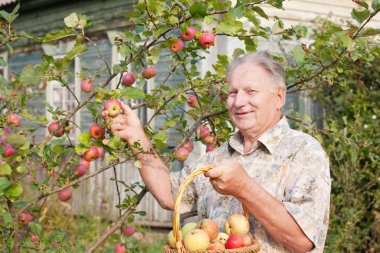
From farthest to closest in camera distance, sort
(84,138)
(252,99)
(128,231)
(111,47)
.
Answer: (111,47)
(128,231)
(84,138)
(252,99)

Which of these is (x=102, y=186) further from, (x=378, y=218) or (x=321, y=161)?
(x=321, y=161)

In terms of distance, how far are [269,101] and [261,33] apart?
0.64 m

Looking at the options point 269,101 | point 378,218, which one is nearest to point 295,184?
point 269,101

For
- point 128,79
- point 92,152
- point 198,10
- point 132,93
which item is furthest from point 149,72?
point 198,10

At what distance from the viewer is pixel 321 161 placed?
8.61 ft

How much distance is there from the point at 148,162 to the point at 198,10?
2.67ft

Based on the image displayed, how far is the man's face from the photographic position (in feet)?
9.00

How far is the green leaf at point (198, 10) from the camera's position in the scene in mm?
2678

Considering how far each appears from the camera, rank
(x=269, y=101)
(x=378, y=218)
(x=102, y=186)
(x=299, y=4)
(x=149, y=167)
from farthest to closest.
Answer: (x=102, y=186), (x=299, y=4), (x=378, y=218), (x=149, y=167), (x=269, y=101)

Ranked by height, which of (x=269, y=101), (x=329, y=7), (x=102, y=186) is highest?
(x=269, y=101)

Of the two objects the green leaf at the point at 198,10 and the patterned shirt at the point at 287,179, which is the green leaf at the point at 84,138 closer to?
the patterned shirt at the point at 287,179

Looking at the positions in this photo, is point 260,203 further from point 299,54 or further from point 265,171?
point 299,54

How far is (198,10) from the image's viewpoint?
2.69 m

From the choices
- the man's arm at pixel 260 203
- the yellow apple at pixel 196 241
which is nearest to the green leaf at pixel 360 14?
the man's arm at pixel 260 203
